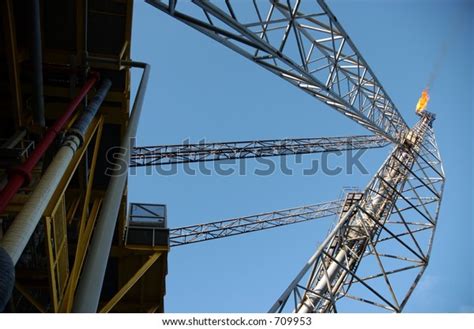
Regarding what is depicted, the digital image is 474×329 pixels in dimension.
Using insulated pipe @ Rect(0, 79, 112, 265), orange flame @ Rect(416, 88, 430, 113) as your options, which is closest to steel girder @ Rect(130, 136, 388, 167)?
orange flame @ Rect(416, 88, 430, 113)

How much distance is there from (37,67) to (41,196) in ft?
13.6

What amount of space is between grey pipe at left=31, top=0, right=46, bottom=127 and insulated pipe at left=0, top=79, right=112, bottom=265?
129 cm

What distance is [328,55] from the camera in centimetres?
1797

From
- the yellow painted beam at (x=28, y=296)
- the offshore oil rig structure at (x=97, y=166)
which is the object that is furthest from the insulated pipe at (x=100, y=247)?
the yellow painted beam at (x=28, y=296)

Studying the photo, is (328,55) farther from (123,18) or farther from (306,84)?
(123,18)

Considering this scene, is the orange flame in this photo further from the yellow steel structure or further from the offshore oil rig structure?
the yellow steel structure

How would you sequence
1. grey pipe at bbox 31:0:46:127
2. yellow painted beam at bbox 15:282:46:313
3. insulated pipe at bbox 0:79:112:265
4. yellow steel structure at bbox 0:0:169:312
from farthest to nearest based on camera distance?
yellow painted beam at bbox 15:282:46:313 < yellow steel structure at bbox 0:0:169:312 < grey pipe at bbox 31:0:46:127 < insulated pipe at bbox 0:79:112:265

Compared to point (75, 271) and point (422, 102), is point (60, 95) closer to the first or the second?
point (75, 271)

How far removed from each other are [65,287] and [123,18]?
7.42 meters

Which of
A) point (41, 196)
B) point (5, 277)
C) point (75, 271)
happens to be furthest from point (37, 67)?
point (5, 277)

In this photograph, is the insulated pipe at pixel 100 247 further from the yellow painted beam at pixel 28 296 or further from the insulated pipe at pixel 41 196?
the yellow painted beam at pixel 28 296

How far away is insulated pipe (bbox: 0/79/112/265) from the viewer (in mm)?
6914

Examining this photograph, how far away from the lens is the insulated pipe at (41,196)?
22.7 feet
